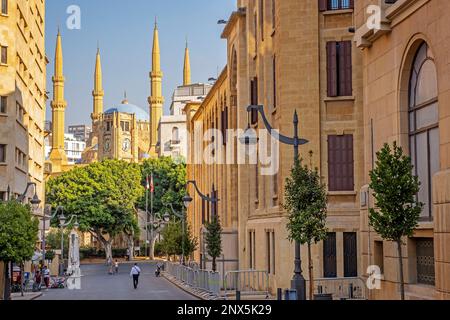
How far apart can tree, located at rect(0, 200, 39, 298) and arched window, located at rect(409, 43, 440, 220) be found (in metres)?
18.6

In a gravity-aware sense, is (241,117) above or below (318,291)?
above

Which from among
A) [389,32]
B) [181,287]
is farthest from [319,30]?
[181,287]

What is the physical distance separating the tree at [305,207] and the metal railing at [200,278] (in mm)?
10385

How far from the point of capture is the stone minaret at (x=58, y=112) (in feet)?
537

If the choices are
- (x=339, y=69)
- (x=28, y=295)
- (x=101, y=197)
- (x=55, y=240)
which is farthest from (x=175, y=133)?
(x=339, y=69)

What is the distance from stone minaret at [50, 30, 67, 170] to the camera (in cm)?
16375

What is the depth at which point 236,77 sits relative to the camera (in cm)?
4800

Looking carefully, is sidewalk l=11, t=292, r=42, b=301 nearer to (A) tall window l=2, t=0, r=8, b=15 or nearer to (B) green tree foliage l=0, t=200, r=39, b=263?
(B) green tree foliage l=0, t=200, r=39, b=263

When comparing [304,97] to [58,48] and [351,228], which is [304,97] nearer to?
[351,228]

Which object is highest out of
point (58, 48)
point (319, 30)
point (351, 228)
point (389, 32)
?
point (58, 48)

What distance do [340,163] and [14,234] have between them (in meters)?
14.0

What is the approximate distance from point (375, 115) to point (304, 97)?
8246 mm

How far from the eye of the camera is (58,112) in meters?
165
